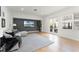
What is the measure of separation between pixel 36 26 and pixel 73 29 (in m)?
7.17

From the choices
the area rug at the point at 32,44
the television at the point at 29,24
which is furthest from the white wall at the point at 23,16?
the area rug at the point at 32,44

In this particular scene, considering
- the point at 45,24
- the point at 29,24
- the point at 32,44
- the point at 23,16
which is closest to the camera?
the point at 32,44

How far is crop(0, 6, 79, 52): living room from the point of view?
497 cm

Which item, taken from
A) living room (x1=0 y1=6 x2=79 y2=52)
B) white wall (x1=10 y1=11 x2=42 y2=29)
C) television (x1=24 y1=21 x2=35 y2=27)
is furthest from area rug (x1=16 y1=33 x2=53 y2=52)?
television (x1=24 y1=21 x2=35 y2=27)

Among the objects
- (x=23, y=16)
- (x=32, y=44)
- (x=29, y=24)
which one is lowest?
(x=32, y=44)

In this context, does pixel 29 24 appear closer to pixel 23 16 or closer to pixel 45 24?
pixel 23 16

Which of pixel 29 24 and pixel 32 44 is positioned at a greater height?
pixel 29 24

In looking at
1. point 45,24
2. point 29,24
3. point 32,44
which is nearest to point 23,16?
point 29,24

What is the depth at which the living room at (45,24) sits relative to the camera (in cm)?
497

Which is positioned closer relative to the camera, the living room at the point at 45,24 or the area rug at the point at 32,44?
the area rug at the point at 32,44

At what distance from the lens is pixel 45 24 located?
44.2 ft

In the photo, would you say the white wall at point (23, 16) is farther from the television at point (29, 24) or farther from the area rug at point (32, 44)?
the area rug at point (32, 44)

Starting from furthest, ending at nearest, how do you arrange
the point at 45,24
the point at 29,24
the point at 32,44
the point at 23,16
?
the point at 45,24, the point at 29,24, the point at 23,16, the point at 32,44
